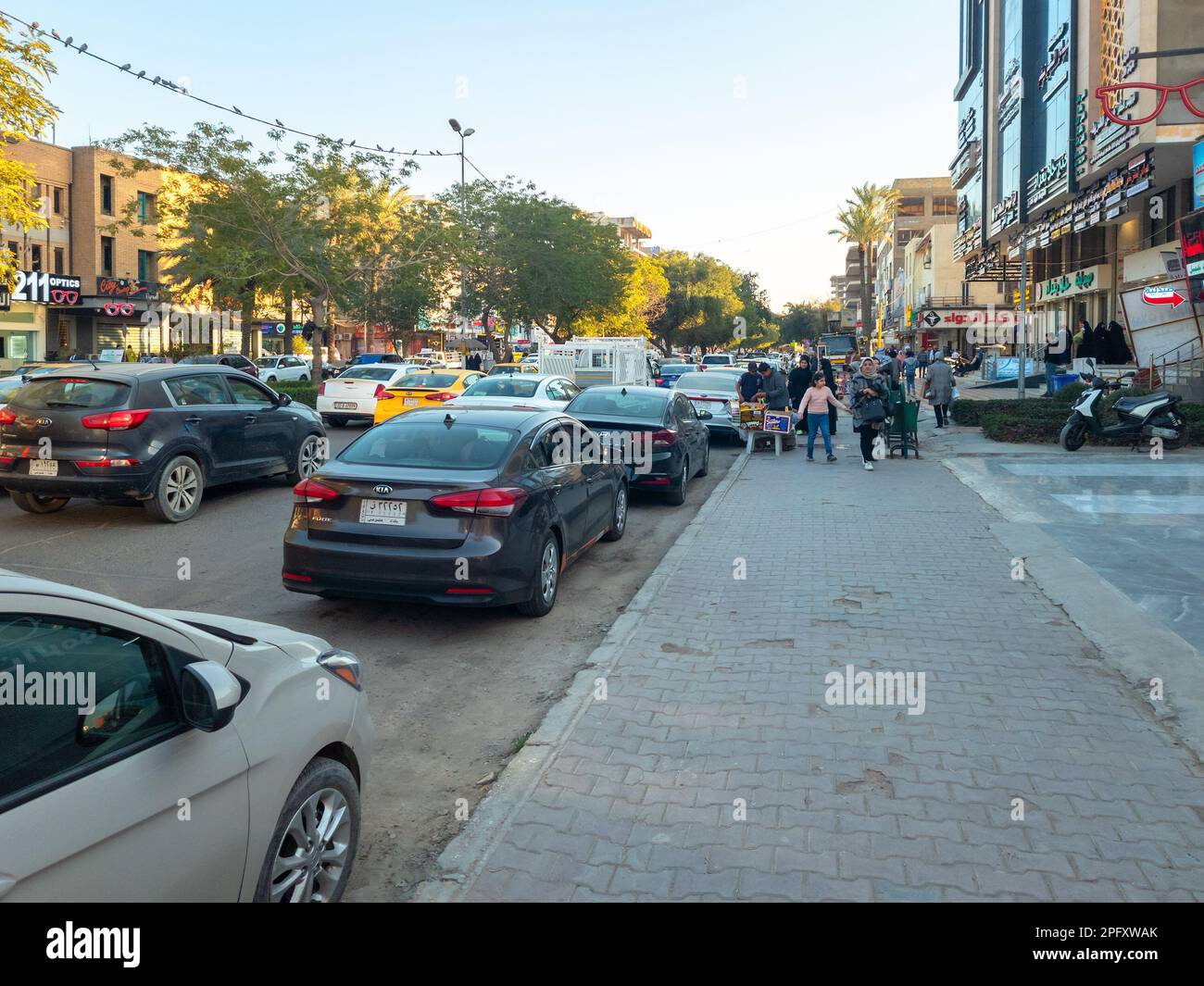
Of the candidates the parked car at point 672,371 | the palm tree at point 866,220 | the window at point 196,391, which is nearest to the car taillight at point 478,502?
the window at point 196,391

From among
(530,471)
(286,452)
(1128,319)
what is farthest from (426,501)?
(1128,319)

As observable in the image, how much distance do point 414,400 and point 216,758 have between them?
18.1 metres

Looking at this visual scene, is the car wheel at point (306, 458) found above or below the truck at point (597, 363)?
below

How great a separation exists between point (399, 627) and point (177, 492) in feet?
16.5

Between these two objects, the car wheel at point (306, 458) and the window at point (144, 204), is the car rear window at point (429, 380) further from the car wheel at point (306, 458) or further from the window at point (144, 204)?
the window at point (144, 204)

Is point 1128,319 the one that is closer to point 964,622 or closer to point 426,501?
point 964,622

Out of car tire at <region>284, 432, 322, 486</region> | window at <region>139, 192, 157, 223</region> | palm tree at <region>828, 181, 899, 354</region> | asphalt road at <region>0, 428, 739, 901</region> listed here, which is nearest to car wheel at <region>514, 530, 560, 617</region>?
asphalt road at <region>0, 428, 739, 901</region>

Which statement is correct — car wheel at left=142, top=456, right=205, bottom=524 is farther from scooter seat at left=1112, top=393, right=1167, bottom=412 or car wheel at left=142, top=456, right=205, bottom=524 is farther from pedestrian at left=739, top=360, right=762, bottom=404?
scooter seat at left=1112, top=393, right=1167, bottom=412

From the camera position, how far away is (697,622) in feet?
24.5

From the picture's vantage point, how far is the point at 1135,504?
12.1 m

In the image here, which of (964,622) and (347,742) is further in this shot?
(964,622)

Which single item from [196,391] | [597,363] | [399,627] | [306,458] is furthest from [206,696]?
[597,363]

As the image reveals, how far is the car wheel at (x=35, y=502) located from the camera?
11352 mm

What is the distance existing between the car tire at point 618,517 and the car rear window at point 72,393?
200 inches
